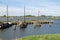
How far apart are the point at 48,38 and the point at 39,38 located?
166 cm

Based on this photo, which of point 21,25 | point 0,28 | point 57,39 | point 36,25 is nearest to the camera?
point 57,39

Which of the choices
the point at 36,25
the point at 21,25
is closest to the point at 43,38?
the point at 21,25

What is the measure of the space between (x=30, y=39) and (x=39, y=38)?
1666 millimetres

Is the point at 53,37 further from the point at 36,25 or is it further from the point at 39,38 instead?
the point at 36,25

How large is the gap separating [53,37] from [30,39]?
4.09 m

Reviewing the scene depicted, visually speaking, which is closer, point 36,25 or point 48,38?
point 48,38

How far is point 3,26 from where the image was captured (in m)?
87.2

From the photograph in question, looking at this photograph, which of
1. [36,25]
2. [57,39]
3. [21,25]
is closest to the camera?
[57,39]

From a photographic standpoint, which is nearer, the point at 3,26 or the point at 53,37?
the point at 53,37

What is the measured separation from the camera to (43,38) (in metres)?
31.1

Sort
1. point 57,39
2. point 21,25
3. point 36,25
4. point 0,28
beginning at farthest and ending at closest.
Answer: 1. point 36,25
2. point 21,25
3. point 0,28
4. point 57,39

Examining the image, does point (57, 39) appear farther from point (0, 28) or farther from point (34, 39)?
point (0, 28)

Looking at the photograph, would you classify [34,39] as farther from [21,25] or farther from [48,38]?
[21,25]

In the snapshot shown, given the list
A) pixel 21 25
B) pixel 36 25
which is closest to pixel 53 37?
pixel 21 25
